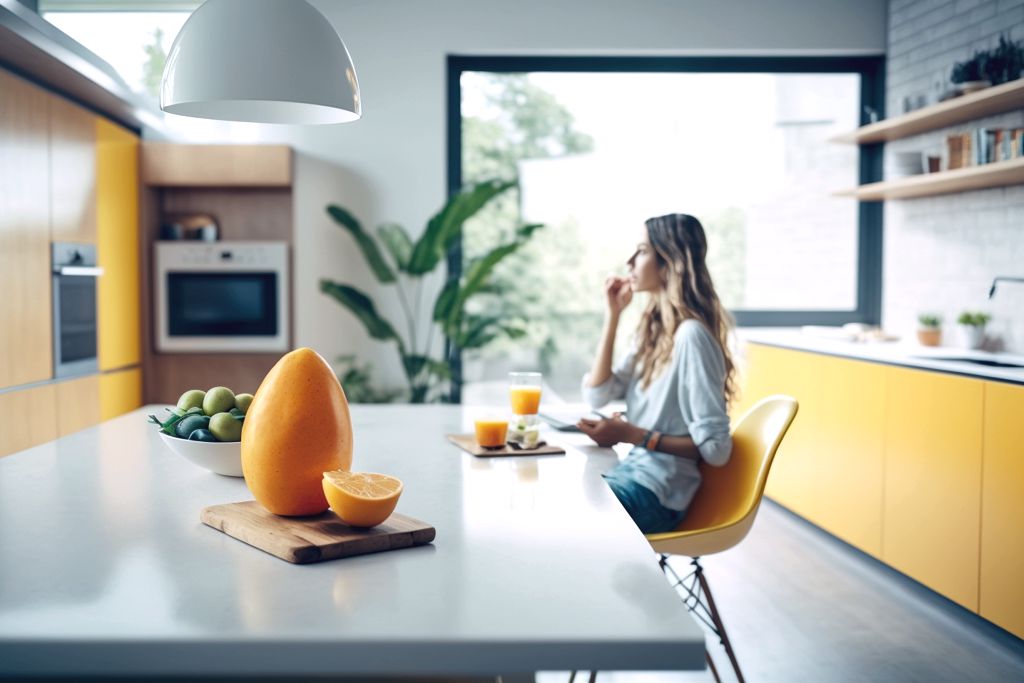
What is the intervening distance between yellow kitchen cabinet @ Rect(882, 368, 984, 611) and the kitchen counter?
0.03 meters

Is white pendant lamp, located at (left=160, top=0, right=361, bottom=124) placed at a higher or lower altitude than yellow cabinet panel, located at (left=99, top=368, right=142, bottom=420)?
higher

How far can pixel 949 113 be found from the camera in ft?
12.9

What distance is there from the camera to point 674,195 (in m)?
5.04

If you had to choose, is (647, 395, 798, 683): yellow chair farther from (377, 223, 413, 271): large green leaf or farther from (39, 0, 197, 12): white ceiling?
(39, 0, 197, 12): white ceiling

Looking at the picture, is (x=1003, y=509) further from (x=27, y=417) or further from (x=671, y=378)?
(x=27, y=417)

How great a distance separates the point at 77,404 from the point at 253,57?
2767 mm

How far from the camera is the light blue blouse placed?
2.17 m

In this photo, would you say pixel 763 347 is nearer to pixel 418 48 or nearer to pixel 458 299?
pixel 458 299

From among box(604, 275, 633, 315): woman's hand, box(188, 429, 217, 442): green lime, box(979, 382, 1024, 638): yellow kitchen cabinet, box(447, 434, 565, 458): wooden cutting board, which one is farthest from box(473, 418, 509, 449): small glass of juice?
box(979, 382, 1024, 638): yellow kitchen cabinet

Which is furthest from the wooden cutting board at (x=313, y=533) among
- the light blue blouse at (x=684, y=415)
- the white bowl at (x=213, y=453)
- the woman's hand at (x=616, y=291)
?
the woman's hand at (x=616, y=291)

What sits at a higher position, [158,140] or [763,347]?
[158,140]

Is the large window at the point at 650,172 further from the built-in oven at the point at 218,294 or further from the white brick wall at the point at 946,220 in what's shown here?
the built-in oven at the point at 218,294

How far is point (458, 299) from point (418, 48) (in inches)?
55.5

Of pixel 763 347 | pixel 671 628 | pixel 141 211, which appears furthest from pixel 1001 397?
pixel 141 211
